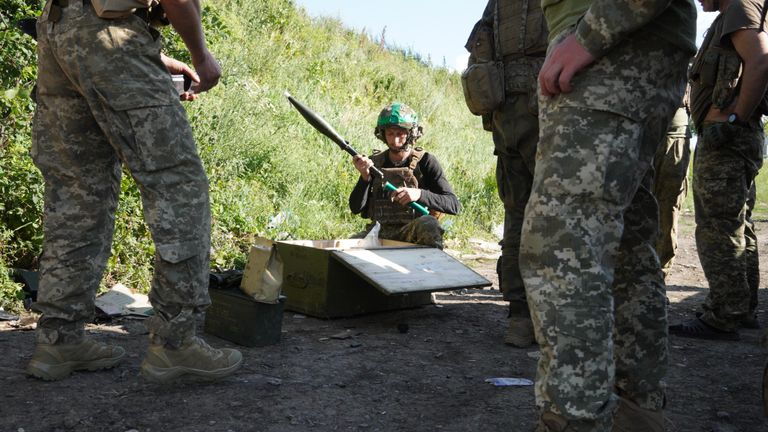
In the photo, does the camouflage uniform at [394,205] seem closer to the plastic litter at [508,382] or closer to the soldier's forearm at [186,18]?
the plastic litter at [508,382]

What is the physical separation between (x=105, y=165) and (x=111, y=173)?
5 centimetres

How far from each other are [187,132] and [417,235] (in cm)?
261

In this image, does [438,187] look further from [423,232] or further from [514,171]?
[514,171]

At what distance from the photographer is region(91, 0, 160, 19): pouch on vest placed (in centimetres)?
275

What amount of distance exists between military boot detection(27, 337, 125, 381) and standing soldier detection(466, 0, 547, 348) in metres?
2.15

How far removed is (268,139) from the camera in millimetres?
8320

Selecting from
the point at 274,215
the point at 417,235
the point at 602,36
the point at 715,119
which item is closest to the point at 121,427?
the point at 602,36

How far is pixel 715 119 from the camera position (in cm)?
432

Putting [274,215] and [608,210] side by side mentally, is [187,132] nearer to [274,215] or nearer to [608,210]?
[608,210]

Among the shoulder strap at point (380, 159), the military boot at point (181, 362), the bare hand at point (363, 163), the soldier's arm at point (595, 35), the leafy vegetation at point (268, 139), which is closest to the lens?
the soldier's arm at point (595, 35)

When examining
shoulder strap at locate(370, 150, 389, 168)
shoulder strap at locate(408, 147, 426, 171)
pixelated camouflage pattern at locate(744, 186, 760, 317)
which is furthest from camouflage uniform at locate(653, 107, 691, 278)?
shoulder strap at locate(370, 150, 389, 168)

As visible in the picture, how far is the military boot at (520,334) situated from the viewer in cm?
406

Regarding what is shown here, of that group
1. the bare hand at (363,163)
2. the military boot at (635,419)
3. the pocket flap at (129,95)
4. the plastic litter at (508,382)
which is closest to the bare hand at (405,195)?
the bare hand at (363,163)

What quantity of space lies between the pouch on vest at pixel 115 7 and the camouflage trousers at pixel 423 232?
2.84m
